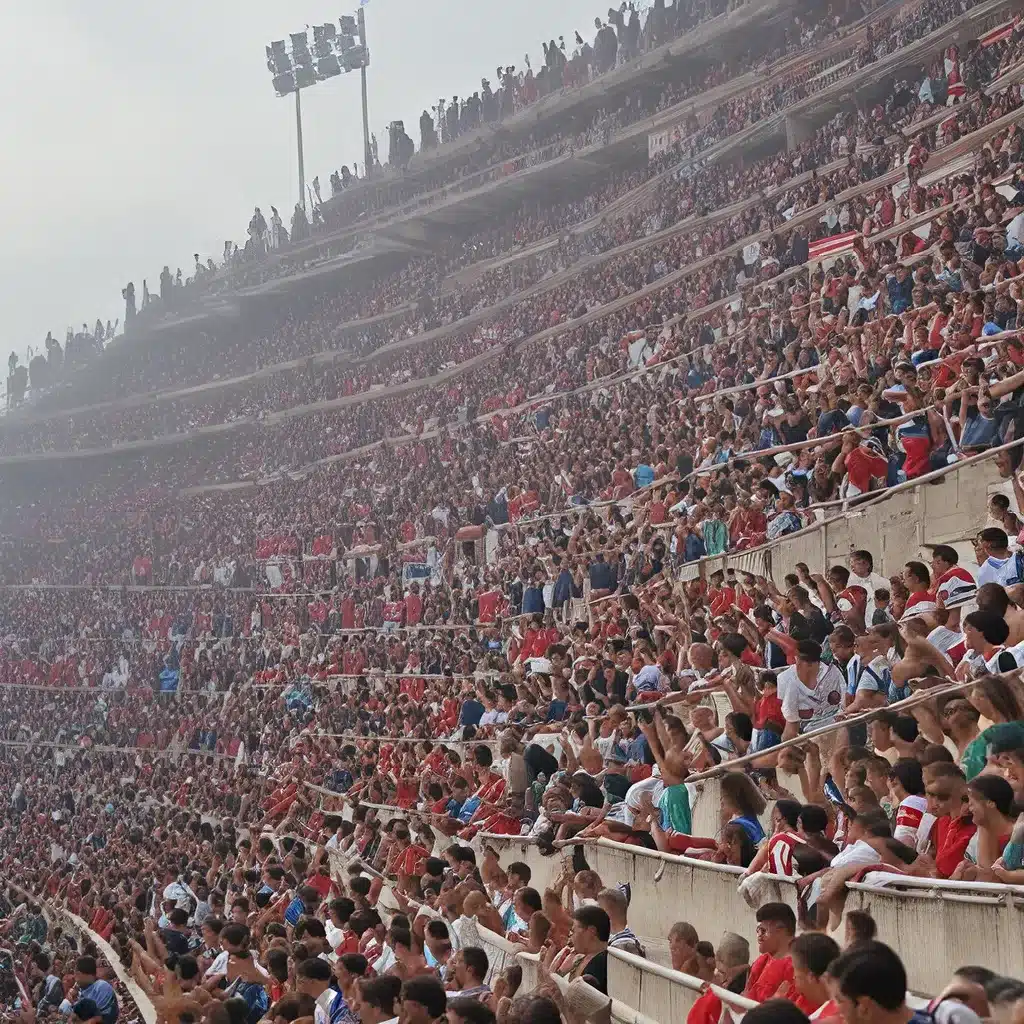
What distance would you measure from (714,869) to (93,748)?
3072 cm

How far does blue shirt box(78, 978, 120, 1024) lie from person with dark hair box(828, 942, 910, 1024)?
890 centimetres

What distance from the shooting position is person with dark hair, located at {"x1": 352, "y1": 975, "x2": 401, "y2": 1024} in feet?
23.1

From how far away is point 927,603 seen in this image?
9.62 m

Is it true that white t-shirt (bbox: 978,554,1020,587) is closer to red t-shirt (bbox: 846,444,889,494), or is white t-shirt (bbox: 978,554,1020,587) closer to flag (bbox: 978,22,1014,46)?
red t-shirt (bbox: 846,444,889,494)

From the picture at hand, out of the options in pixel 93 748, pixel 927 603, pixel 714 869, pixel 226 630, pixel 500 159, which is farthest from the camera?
pixel 500 159

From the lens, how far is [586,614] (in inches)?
805

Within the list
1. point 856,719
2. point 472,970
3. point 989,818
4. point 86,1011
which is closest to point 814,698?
point 856,719

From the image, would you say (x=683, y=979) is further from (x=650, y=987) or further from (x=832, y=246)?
(x=832, y=246)

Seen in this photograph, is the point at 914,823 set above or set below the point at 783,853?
above

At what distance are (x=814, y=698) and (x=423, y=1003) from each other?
408cm

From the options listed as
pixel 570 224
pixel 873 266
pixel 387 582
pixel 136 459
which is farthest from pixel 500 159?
pixel 873 266

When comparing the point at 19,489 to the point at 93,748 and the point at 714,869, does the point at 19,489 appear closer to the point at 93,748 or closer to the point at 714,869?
the point at 93,748

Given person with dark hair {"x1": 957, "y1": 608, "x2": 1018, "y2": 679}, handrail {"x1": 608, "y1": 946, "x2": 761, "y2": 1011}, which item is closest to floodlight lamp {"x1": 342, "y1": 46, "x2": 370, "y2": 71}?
person with dark hair {"x1": 957, "y1": 608, "x2": 1018, "y2": 679}

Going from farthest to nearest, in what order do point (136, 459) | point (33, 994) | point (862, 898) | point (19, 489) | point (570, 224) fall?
point (19, 489) < point (136, 459) < point (570, 224) < point (33, 994) < point (862, 898)
